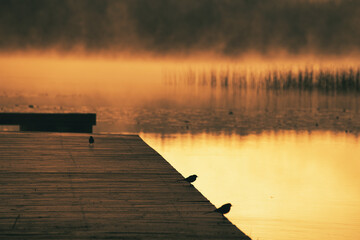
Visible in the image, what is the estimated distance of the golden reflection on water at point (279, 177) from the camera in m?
7.36

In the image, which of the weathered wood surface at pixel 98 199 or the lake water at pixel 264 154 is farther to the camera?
the lake water at pixel 264 154

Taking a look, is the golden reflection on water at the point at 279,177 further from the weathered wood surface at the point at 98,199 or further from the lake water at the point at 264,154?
the weathered wood surface at the point at 98,199

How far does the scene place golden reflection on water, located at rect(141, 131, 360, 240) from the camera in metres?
7.36

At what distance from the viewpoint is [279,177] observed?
1120cm

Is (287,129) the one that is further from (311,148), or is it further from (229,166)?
(229,166)

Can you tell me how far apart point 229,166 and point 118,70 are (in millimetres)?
72780

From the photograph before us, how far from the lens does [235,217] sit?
7.59m

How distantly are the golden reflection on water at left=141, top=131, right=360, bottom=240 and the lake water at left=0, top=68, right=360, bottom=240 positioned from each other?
0.01 meters

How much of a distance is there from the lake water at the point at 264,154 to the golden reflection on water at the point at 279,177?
0.01 metres

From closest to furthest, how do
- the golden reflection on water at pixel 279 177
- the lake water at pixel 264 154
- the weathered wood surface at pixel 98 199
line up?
the weathered wood surface at pixel 98 199 < the golden reflection on water at pixel 279 177 < the lake water at pixel 264 154

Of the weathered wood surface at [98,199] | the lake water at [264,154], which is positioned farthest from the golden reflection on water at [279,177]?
the weathered wood surface at [98,199]

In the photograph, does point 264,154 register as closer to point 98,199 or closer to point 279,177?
point 279,177

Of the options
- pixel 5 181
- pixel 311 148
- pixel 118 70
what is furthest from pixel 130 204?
pixel 118 70

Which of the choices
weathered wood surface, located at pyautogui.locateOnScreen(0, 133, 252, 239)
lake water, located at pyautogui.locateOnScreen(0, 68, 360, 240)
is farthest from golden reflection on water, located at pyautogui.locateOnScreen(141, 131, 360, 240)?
weathered wood surface, located at pyautogui.locateOnScreen(0, 133, 252, 239)
